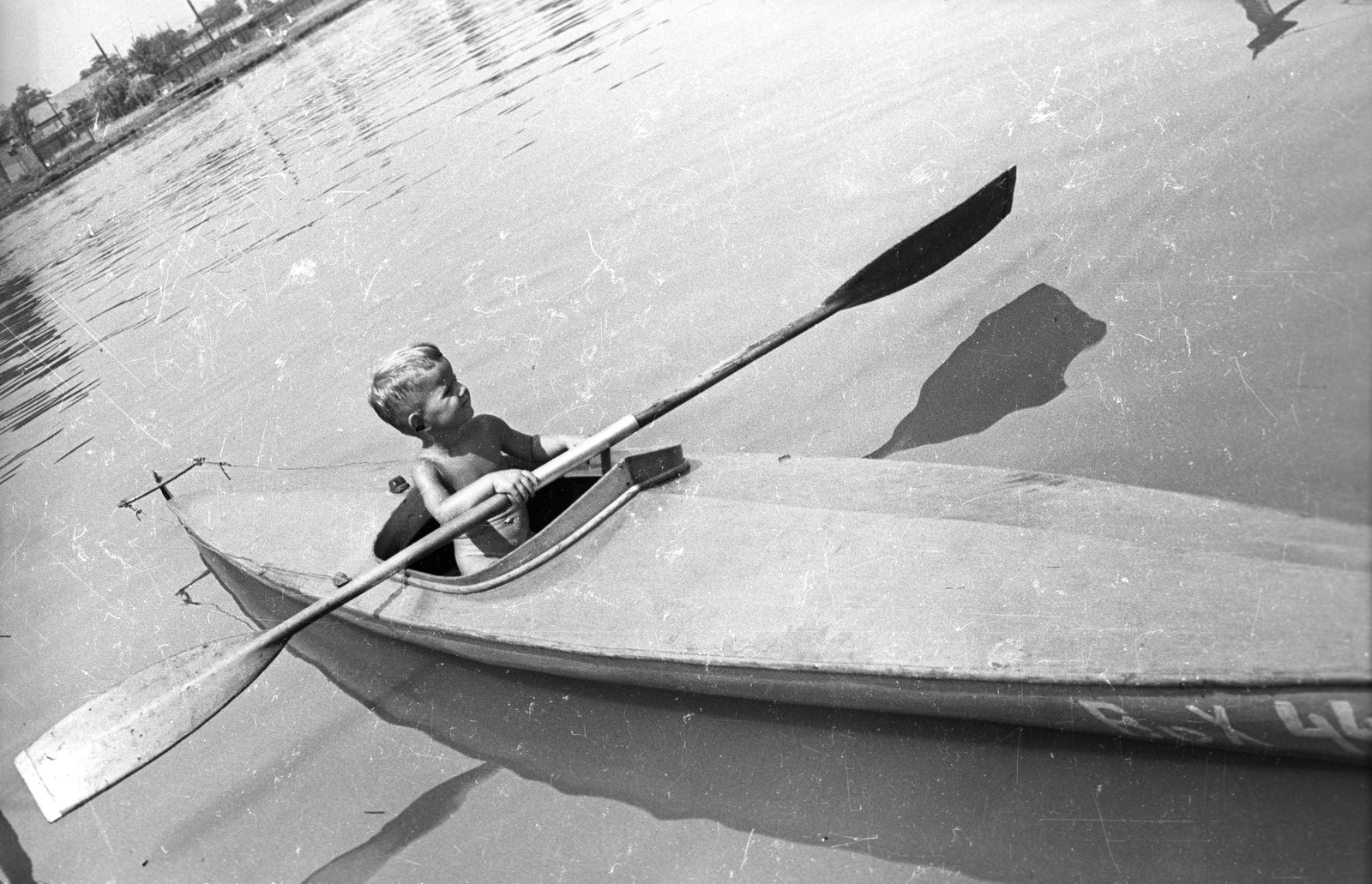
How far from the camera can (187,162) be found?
1709cm

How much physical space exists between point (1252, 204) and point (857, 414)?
2409 mm

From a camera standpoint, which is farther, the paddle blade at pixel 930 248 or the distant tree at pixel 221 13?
the distant tree at pixel 221 13

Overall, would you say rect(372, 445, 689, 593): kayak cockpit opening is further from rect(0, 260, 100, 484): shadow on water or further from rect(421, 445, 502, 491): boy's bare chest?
rect(0, 260, 100, 484): shadow on water

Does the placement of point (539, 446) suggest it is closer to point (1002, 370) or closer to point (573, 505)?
point (573, 505)

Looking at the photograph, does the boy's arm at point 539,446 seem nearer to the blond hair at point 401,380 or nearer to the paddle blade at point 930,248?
the blond hair at point 401,380

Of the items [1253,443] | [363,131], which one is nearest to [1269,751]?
[1253,443]

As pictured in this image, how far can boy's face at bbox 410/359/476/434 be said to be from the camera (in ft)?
12.7

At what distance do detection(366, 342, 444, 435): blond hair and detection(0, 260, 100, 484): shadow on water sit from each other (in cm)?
602

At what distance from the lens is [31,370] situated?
10.7m

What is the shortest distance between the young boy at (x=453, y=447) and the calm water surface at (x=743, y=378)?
62 cm

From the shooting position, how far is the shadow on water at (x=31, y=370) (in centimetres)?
934

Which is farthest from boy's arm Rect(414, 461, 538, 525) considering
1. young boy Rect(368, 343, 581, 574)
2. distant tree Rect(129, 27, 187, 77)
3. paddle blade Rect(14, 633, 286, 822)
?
distant tree Rect(129, 27, 187, 77)

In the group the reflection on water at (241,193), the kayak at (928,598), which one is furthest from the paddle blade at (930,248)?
the reflection on water at (241,193)

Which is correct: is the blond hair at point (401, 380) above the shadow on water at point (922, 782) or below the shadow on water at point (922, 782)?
above
